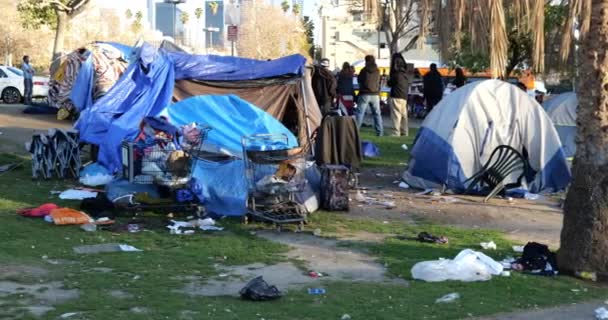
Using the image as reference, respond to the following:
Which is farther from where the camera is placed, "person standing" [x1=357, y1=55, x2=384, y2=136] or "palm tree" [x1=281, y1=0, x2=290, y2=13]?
"palm tree" [x1=281, y1=0, x2=290, y2=13]

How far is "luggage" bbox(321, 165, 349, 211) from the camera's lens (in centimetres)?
1102

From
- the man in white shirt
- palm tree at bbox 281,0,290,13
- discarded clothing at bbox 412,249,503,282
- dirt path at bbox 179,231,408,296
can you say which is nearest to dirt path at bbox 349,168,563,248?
discarded clothing at bbox 412,249,503,282

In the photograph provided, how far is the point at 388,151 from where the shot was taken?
17938 mm

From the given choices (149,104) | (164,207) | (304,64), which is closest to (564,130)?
(304,64)

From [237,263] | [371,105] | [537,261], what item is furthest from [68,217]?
[371,105]

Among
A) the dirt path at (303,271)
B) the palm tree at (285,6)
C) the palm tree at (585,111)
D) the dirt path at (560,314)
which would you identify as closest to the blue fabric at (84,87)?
the dirt path at (303,271)

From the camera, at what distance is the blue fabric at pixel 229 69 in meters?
15.0

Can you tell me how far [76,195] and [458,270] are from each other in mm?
6195

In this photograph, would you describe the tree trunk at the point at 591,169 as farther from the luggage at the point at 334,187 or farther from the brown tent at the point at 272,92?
the brown tent at the point at 272,92

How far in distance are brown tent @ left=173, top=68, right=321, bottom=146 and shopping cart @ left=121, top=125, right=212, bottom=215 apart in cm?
449

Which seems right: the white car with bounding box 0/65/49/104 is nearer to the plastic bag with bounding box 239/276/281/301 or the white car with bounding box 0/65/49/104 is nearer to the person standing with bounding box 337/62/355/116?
the person standing with bounding box 337/62/355/116

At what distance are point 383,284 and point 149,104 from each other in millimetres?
7709

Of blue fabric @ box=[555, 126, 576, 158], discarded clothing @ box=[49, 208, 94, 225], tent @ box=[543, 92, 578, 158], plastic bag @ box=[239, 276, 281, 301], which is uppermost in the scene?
tent @ box=[543, 92, 578, 158]

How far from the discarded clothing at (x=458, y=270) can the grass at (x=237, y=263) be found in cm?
12
